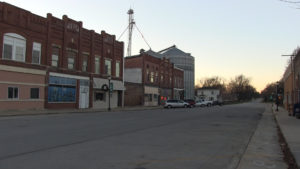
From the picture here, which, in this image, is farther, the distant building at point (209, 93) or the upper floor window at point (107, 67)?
the distant building at point (209, 93)

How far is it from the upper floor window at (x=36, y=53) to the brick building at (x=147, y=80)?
1854 centimetres

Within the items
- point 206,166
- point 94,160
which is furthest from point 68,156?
point 206,166

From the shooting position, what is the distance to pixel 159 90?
58.5 metres

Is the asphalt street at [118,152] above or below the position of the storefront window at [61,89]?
below

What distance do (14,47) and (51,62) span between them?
4791 millimetres

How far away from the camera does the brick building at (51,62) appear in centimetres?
2669

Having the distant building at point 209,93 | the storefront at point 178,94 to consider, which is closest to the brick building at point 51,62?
the storefront at point 178,94

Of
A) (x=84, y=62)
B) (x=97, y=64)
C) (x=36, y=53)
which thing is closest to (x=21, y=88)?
(x=36, y=53)

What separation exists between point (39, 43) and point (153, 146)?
25.1m

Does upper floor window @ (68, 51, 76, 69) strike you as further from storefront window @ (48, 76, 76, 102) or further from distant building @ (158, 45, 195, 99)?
distant building @ (158, 45, 195, 99)

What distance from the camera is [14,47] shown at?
27203mm

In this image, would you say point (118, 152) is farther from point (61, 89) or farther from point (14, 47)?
point (61, 89)

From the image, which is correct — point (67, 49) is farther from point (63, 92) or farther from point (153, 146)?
point (153, 146)

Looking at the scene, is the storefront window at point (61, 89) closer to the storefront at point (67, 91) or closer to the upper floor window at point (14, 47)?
the storefront at point (67, 91)
